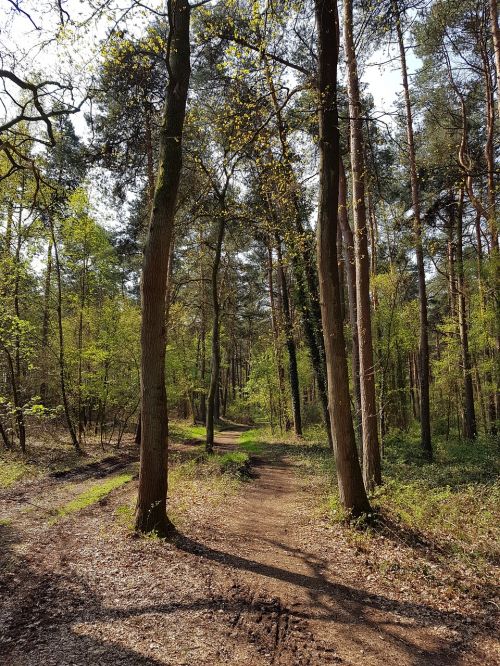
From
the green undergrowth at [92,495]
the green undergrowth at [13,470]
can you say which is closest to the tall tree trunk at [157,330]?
the green undergrowth at [92,495]

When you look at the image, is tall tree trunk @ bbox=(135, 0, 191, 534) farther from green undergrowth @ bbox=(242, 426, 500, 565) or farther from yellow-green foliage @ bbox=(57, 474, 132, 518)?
green undergrowth @ bbox=(242, 426, 500, 565)

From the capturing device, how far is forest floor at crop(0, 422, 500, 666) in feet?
11.8

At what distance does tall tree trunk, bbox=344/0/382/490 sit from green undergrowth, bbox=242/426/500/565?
62cm

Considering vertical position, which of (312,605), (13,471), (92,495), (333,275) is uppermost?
(333,275)

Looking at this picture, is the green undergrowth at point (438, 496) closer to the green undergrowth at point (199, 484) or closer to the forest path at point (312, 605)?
the forest path at point (312, 605)

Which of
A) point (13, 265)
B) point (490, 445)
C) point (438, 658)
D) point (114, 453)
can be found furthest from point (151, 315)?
point (490, 445)

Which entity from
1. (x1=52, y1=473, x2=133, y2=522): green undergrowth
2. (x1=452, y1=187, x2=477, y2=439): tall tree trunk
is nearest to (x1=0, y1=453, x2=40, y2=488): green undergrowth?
(x1=52, y1=473, x2=133, y2=522): green undergrowth

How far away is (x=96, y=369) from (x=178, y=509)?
34.1 ft

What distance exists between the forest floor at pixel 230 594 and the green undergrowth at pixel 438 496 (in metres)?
0.33

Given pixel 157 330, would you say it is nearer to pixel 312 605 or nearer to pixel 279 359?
pixel 312 605

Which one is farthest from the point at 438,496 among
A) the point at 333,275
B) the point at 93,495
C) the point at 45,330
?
the point at 45,330

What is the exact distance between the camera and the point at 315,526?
7102mm

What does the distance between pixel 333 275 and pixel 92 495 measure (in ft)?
22.6

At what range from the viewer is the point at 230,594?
463cm
